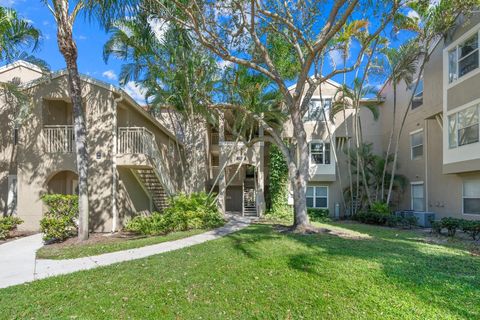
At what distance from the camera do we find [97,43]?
44.0 ft

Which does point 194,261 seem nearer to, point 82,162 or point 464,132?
point 82,162

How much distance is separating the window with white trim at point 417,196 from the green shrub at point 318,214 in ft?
16.4

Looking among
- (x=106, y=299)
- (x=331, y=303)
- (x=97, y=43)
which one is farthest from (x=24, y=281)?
(x=97, y=43)

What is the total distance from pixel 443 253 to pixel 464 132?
7848 mm

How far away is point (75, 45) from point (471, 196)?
56.3 ft

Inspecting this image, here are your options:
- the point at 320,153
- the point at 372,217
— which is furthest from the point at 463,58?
the point at 320,153

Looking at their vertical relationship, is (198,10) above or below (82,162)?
above

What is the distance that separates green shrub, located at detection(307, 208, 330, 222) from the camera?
17.8 meters

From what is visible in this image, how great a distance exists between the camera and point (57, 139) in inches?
506

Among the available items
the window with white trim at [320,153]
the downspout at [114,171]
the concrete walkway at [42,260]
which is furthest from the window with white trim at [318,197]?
the downspout at [114,171]

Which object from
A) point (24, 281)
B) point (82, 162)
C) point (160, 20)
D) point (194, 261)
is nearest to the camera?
point (24, 281)

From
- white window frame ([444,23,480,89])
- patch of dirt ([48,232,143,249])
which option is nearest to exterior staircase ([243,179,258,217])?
patch of dirt ([48,232,143,249])

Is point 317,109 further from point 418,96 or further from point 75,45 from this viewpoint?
point 75,45

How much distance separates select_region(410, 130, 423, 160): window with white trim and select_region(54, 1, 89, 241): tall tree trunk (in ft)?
56.4
